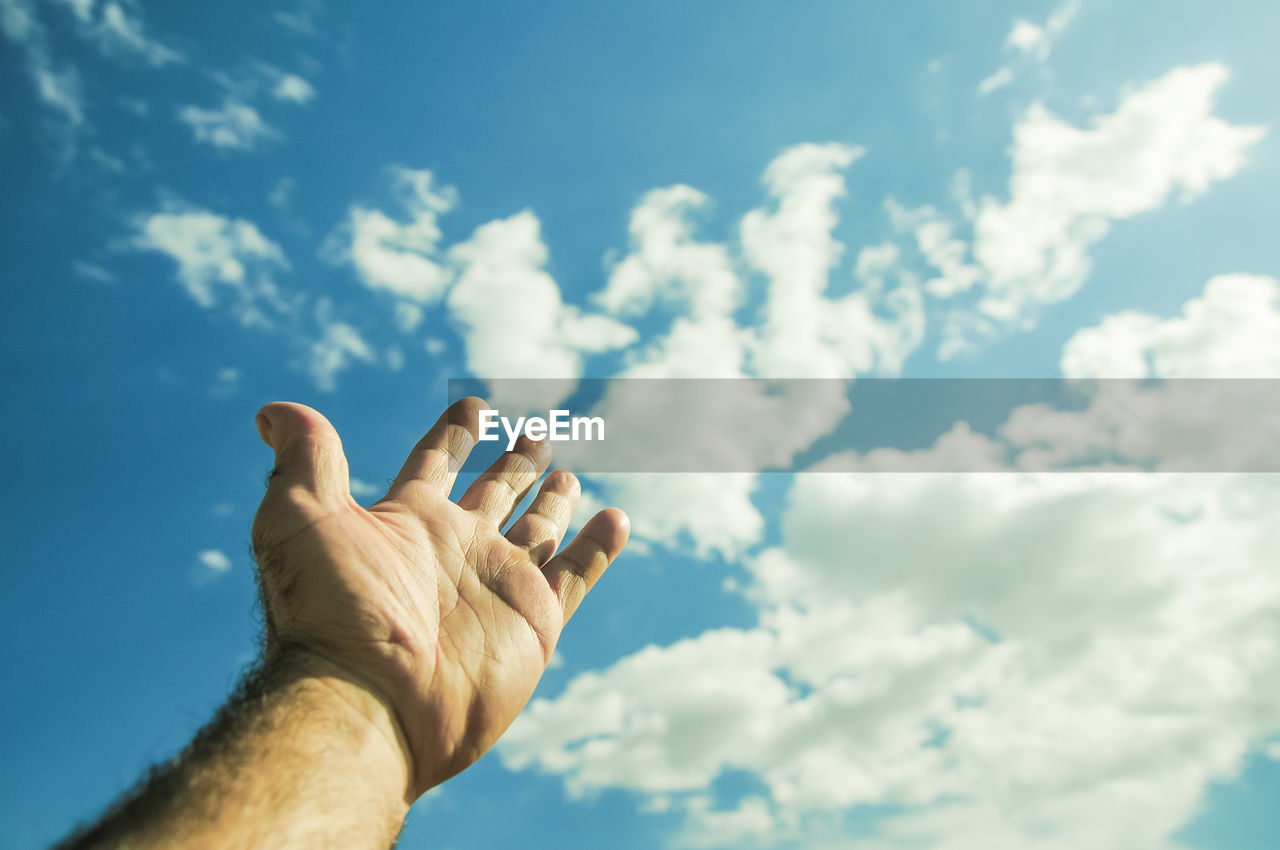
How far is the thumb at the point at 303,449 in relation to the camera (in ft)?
17.9

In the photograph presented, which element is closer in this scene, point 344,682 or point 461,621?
point 344,682

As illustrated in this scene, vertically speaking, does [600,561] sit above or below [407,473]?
below

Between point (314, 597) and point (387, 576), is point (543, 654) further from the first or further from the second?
point (314, 597)

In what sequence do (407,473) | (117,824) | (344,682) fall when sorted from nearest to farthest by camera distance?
(117,824)
(344,682)
(407,473)

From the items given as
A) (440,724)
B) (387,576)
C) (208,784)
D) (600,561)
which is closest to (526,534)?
(600,561)

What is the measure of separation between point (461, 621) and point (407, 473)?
1835 millimetres

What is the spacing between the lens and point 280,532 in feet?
17.1

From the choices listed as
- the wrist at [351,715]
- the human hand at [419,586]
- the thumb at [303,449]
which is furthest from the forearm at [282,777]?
the thumb at [303,449]

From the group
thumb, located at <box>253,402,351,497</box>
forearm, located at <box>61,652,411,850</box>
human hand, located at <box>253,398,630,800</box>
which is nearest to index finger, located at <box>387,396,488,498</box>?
human hand, located at <box>253,398,630,800</box>

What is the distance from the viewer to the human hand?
16.2ft

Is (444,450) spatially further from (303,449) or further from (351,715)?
(351,715)

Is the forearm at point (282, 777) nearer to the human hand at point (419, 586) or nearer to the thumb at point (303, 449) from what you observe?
the human hand at point (419, 586)

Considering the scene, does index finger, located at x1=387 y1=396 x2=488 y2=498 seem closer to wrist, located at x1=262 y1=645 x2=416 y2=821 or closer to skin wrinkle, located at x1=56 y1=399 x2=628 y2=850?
skin wrinkle, located at x1=56 y1=399 x2=628 y2=850

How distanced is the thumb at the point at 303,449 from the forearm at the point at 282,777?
4.45ft
